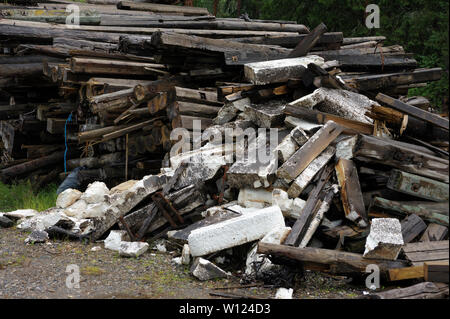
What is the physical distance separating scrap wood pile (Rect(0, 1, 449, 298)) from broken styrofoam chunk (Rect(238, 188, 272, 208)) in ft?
0.05

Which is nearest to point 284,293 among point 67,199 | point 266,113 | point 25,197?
point 266,113

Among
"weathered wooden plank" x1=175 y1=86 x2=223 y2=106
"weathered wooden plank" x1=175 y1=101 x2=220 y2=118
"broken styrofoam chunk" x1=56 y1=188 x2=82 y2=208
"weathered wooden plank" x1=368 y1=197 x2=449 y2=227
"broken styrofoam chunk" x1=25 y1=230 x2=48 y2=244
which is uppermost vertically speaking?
"weathered wooden plank" x1=175 y1=86 x2=223 y2=106

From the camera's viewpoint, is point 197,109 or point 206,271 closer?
point 206,271

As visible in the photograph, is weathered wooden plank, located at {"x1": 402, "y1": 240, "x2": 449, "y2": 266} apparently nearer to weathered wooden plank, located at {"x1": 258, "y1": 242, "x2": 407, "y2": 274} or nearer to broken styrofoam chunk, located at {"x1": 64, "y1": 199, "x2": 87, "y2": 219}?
weathered wooden plank, located at {"x1": 258, "y1": 242, "x2": 407, "y2": 274}

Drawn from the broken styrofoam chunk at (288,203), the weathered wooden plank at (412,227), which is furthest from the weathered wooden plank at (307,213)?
the weathered wooden plank at (412,227)

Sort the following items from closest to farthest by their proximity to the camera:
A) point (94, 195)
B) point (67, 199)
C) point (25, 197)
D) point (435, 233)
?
point (435, 233) < point (94, 195) < point (67, 199) < point (25, 197)

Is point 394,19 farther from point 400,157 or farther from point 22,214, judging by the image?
point 22,214

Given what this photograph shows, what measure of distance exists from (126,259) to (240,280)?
148 centimetres

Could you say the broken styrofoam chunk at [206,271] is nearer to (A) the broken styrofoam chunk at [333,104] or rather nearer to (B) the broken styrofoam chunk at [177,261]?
(B) the broken styrofoam chunk at [177,261]

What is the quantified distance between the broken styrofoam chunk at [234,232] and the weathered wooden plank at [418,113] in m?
1.89

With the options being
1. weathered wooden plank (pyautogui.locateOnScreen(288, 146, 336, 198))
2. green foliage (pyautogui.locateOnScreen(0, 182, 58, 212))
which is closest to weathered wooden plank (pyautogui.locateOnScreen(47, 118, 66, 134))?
green foliage (pyautogui.locateOnScreen(0, 182, 58, 212))

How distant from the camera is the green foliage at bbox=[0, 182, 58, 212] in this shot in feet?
27.7

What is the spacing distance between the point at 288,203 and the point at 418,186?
139cm

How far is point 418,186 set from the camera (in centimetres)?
513
